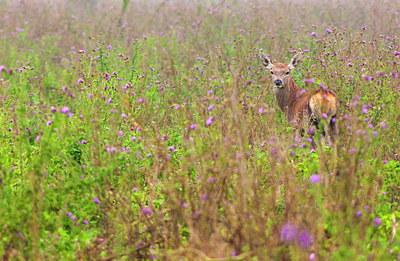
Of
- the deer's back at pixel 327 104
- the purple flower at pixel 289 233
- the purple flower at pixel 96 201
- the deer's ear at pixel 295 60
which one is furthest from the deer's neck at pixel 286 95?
the purple flower at pixel 289 233

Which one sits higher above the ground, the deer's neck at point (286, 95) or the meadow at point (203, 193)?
the meadow at point (203, 193)

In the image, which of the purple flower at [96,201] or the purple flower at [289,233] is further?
the purple flower at [96,201]

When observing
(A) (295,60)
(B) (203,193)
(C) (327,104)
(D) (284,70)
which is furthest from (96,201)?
(A) (295,60)

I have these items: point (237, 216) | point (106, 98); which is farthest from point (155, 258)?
point (106, 98)

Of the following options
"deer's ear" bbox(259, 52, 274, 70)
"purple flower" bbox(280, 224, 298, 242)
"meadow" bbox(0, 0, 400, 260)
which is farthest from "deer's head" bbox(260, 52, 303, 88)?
"purple flower" bbox(280, 224, 298, 242)

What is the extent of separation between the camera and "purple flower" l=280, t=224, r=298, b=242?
2.85 m

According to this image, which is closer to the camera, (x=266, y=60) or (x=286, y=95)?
(x=286, y=95)

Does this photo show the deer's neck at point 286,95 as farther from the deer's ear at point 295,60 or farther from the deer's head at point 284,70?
the deer's ear at point 295,60

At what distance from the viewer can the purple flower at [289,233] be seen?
9.34 ft

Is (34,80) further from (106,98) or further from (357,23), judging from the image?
(357,23)

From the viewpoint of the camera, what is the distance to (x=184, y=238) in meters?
3.55

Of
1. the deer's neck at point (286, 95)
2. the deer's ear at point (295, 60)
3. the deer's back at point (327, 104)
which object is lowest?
the deer's neck at point (286, 95)

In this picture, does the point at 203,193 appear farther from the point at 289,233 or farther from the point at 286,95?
the point at 286,95

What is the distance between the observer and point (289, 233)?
2895 millimetres
